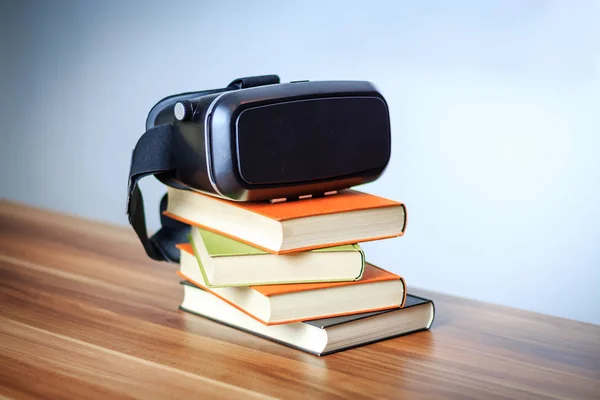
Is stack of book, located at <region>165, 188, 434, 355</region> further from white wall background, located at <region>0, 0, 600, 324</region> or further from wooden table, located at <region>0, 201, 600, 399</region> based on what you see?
white wall background, located at <region>0, 0, 600, 324</region>

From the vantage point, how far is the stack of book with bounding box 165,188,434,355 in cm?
82

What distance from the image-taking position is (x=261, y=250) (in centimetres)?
83

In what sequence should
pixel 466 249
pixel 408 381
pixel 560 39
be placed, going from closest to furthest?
pixel 408 381 < pixel 560 39 < pixel 466 249

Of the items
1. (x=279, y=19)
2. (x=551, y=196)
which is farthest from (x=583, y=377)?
(x=279, y=19)

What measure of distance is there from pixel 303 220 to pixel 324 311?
0.10m

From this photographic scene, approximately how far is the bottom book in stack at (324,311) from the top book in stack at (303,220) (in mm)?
46

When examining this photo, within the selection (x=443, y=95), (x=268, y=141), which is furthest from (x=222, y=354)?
(x=443, y=95)

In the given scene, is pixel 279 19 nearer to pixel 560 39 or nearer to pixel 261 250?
pixel 560 39

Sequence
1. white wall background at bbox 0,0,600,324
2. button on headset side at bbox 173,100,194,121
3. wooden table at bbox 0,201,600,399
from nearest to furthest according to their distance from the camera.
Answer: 1. wooden table at bbox 0,201,600,399
2. button on headset side at bbox 173,100,194,121
3. white wall background at bbox 0,0,600,324

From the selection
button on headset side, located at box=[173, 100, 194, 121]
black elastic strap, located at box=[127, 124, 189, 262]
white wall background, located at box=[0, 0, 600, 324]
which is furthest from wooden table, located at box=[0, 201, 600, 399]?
white wall background, located at box=[0, 0, 600, 324]

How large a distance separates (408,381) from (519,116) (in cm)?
71

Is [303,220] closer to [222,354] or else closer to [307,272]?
[307,272]

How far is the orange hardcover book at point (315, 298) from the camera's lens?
0.82 meters

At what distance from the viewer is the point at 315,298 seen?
0.83m
